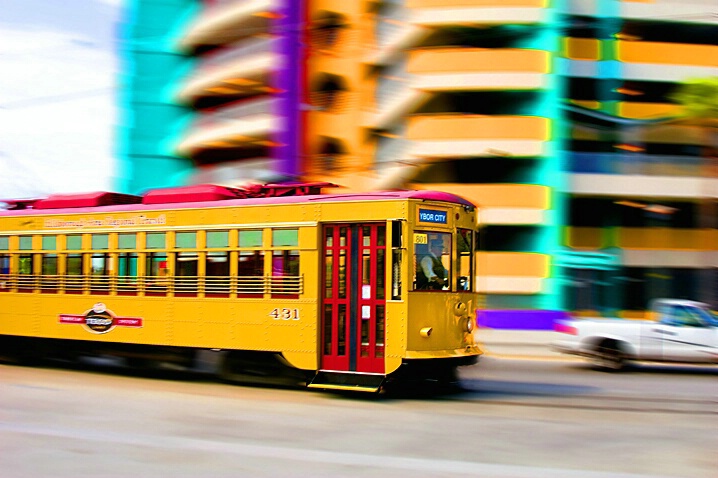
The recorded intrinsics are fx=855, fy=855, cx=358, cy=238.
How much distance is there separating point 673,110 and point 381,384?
24618 mm

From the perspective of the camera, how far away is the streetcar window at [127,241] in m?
14.0

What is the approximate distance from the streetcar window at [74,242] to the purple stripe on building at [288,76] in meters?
18.7

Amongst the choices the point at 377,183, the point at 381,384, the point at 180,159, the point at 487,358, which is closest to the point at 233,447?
the point at 381,384

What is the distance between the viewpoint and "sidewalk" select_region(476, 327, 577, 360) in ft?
65.8

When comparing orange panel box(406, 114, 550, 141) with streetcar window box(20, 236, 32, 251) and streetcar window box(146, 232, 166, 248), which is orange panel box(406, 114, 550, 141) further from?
streetcar window box(146, 232, 166, 248)

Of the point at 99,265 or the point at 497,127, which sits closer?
the point at 99,265

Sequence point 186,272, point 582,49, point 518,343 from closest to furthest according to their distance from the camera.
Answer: point 186,272 < point 518,343 < point 582,49

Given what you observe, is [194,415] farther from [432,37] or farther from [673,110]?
[673,110]

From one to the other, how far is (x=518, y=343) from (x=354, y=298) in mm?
13505

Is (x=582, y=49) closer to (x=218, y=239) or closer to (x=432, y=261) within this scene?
(x=432, y=261)

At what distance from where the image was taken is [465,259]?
12523 millimetres

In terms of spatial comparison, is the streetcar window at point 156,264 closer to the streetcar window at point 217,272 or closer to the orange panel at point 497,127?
the streetcar window at point 217,272

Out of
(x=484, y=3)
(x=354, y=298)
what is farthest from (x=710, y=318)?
(x=484, y=3)

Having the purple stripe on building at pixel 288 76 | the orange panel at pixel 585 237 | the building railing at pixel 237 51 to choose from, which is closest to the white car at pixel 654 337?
the orange panel at pixel 585 237
